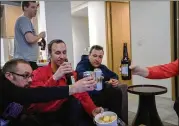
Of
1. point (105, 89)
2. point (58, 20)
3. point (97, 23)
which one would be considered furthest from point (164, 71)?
point (97, 23)

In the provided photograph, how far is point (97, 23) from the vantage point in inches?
190

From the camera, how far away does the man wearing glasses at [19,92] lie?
1023mm

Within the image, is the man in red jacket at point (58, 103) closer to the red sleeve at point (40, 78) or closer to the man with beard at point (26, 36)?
the red sleeve at point (40, 78)

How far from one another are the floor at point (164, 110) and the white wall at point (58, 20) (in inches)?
54.9

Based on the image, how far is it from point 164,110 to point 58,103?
189 centimetres

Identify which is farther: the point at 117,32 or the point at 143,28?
the point at 117,32

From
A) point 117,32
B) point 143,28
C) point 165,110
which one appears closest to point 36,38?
point 165,110

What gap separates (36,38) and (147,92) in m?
1.17

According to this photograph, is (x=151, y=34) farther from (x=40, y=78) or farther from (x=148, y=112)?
(x=40, y=78)

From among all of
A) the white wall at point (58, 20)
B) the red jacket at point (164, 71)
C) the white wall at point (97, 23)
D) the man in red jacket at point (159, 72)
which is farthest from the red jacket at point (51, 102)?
the white wall at point (97, 23)

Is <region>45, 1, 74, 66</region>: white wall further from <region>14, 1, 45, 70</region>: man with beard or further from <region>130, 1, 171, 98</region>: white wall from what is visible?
<region>130, 1, 171, 98</region>: white wall

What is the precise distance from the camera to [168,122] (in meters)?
2.35

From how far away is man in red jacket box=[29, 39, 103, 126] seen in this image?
1.30 meters

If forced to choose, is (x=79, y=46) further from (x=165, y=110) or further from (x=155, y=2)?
(x=165, y=110)
